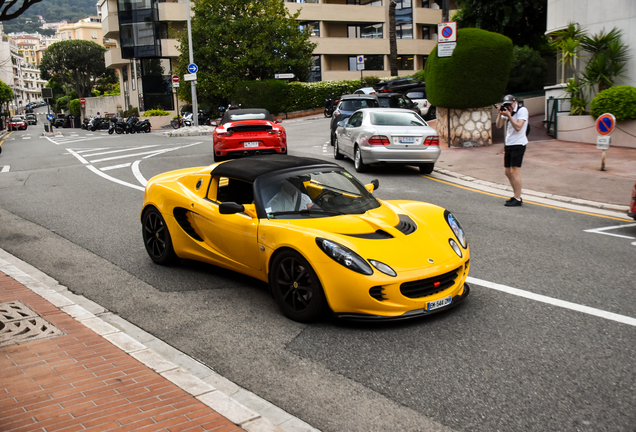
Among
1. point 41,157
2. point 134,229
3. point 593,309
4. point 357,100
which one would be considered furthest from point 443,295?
point 41,157

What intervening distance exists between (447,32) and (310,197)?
12.8m

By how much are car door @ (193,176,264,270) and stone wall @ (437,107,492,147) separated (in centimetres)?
1309

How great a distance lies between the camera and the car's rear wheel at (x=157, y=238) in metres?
6.70

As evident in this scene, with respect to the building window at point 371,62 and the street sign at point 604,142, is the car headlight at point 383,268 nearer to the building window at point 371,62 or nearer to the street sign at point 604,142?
the street sign at point 604,142

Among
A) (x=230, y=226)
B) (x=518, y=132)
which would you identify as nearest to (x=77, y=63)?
(x=518, y=132)

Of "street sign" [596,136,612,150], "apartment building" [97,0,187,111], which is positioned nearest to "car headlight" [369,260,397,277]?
"street sign" [596,136,612,150]

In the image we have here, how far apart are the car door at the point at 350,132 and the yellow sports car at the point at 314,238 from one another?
800 cm

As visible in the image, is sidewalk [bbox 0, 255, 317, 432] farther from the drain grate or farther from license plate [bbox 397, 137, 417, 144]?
license plate [bbox 397, 137, 417, 144]

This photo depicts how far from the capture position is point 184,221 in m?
6.43

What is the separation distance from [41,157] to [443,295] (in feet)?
63.2

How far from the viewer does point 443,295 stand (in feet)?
16.2

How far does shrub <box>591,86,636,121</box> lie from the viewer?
54.8 ft

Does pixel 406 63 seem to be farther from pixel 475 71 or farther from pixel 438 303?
pixel 438 303

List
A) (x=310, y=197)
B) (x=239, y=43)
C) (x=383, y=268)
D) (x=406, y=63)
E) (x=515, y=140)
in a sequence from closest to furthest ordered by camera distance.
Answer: (x=383, y=268)
(x=310, y=197)
(x=515, y=140)
(x=239, y=43)
(x=406, y=63)
